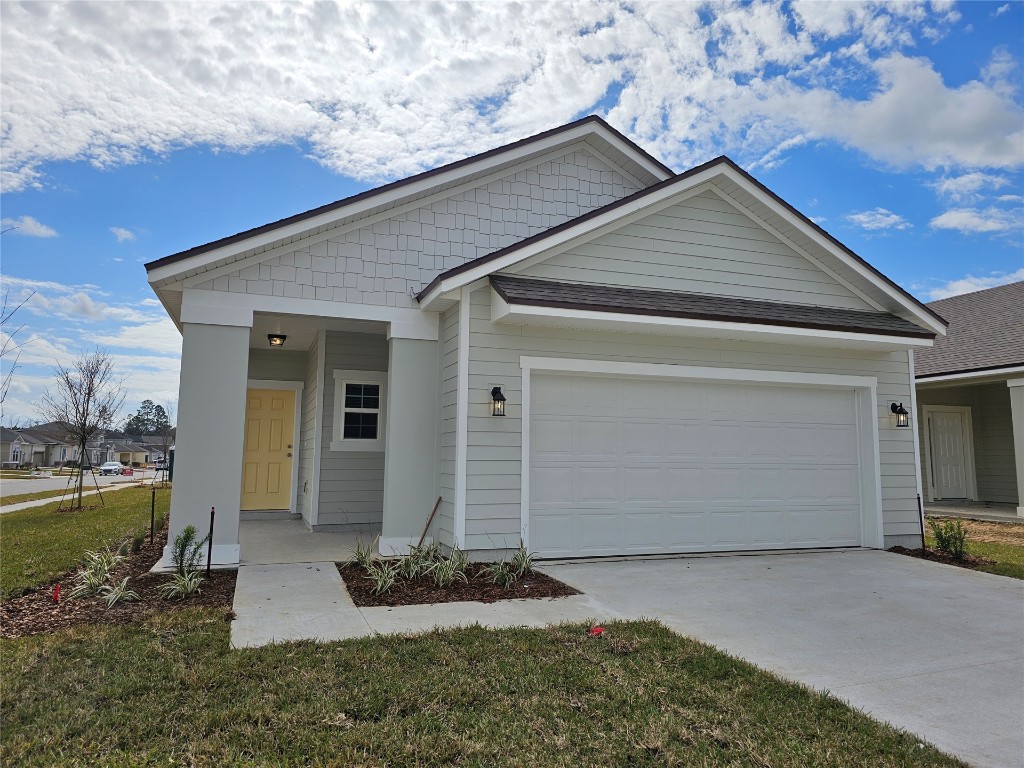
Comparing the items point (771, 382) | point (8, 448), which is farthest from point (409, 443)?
point (8, 448)

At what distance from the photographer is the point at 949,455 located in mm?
15609

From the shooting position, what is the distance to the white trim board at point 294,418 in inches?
465

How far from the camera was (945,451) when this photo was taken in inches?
614

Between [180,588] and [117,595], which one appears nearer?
[117,595]

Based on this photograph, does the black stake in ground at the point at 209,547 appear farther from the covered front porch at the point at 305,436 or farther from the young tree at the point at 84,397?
the young tree at the point at 84,397

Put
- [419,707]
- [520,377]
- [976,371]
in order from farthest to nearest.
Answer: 1. [976,371]
2. [520,377]
3. [419,707]

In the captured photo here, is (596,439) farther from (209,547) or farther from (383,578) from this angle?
(209,547)

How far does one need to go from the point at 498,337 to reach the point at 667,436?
2.66m

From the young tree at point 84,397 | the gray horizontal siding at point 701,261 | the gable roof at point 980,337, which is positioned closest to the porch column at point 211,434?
the gray horizontal siding at point 701,261

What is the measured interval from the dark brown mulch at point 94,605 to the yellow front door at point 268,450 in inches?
190

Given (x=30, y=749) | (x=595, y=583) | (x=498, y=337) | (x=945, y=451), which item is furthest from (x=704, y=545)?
(x=945, y=451)

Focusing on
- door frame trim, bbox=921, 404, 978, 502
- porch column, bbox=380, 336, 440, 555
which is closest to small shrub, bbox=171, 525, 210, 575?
porch column, bbox=380, 336, 440, 555

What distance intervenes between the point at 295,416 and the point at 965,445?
15.9m

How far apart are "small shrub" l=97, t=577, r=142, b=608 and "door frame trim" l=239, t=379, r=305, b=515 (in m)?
5.72
